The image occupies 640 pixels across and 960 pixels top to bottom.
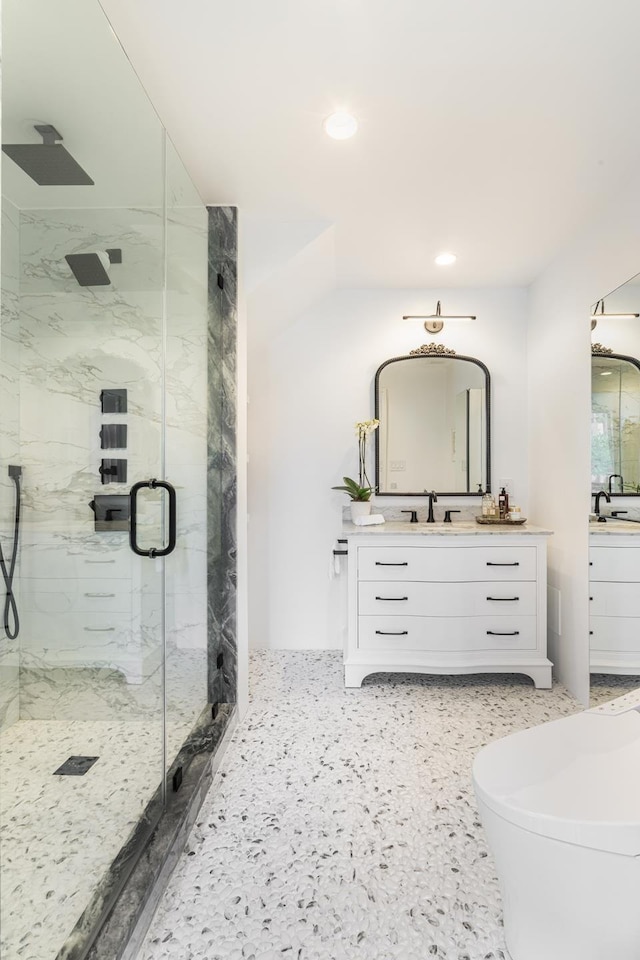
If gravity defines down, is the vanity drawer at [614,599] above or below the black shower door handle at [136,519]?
below

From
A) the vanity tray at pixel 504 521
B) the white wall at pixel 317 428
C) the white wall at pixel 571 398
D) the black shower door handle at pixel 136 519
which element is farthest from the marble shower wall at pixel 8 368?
the vanity tray at pixel 504 521

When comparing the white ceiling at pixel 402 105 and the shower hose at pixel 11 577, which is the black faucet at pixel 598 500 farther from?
the shower hose at pixel 11 577

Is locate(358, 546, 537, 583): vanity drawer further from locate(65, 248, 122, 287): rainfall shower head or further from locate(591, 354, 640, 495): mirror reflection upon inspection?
locate(65, 248, 122, 287): rainfall shower head

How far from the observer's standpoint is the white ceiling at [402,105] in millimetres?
1366

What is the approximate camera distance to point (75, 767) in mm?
1297

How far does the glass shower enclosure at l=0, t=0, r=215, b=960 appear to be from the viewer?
3.56 ft

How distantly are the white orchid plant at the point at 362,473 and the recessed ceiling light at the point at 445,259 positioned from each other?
0.97 m

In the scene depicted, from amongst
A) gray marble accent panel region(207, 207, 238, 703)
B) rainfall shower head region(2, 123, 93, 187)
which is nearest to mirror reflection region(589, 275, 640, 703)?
gray marble accent panel region(207, 207, 238, 703)

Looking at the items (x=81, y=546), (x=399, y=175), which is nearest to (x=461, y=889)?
(x=81, y=546)

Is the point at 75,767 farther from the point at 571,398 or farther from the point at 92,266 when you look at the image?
the point at 571,398

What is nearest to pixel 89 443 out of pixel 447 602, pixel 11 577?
pixel 11 577

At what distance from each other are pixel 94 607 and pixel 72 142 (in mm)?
1201

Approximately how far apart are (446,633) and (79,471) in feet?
6.85

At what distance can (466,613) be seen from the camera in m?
2.74
